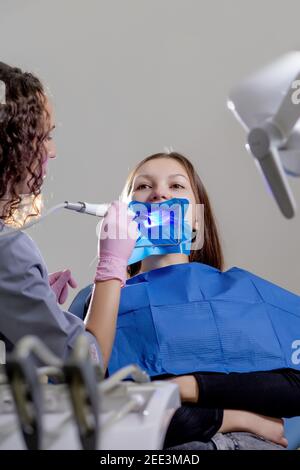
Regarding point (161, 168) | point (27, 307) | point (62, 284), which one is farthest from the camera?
point (161, 168)

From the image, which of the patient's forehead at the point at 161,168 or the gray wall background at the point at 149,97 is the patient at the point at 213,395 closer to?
the patient's forehead at the point at 161,168

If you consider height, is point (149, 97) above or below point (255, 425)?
above

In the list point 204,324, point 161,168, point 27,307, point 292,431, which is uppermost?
point 161,168

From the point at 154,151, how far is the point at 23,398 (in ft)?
6.87

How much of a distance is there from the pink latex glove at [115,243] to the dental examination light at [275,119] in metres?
0.63

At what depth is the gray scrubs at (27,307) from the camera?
135cm

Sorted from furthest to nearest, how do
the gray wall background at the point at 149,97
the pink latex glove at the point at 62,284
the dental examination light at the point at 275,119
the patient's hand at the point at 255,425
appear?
the gray wall background at the point at 149,97
the pink latex glove at the point at 62,284
the patient's hand at the point at 255,425
the dental examination light at the point at 275,119

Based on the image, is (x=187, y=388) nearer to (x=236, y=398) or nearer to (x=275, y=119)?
(x=236, y=398)

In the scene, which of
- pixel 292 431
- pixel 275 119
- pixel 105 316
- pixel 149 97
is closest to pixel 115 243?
pixel 105 316

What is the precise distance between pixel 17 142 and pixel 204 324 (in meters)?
0.58

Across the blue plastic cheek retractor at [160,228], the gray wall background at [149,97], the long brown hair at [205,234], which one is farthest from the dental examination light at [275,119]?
the gray wall background at [149,97]

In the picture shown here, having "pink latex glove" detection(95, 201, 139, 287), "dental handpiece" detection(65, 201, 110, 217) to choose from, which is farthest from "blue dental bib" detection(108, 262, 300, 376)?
"dental handpiece" detection(65, 201, 110, 217)

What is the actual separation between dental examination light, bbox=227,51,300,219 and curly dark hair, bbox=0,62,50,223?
0.59m

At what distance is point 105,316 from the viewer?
1498 mm
